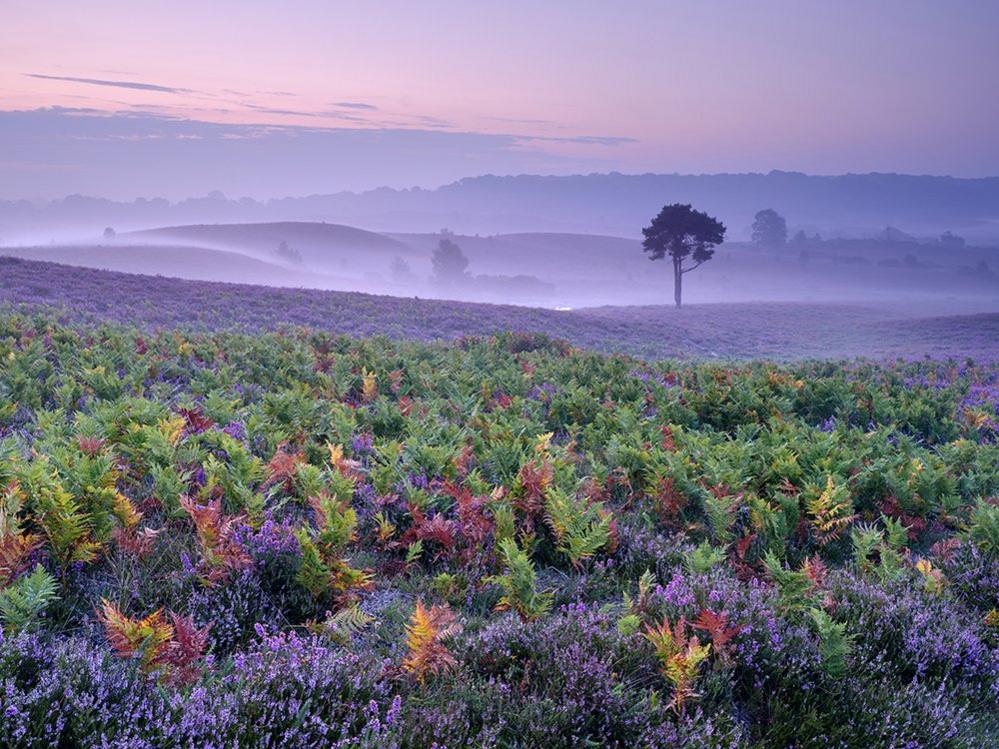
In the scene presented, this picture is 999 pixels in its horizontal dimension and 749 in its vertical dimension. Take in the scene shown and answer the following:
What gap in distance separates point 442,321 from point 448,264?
124m

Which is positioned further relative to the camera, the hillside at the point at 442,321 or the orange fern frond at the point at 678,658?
the hillside at the point at 442,321

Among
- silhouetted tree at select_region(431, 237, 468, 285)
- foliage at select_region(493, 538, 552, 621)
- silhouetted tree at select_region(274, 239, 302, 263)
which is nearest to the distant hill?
silhouetted tree at select_region(274, 239, 302, 263)

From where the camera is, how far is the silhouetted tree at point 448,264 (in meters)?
159

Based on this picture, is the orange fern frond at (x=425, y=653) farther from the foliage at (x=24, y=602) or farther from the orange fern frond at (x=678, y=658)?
the foliage at (x=24, y=602)

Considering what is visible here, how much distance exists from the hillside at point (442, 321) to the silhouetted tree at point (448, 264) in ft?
335

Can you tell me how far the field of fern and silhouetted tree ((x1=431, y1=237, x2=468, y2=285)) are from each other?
503 ft

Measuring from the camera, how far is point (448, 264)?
159m

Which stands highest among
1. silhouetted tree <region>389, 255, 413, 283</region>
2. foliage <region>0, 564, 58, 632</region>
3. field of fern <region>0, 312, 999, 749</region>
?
foliage <region>0, 564, 58, 632</region>

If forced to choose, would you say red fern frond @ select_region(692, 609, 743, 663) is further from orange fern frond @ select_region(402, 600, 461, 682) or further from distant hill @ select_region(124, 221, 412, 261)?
distant hill @ select_region(124, 221, 412, 261)

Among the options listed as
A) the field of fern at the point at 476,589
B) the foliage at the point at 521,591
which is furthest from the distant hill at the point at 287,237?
the foliage at the point at 521,591

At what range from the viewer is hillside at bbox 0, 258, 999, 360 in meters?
27.9

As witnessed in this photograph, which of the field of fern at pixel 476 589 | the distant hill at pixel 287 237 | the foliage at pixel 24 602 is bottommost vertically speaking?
the field of fern at pixel 476 589

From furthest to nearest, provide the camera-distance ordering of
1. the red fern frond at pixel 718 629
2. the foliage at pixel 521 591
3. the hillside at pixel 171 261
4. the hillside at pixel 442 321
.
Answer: the hillside at pixel 171 261
the hillside at pixel 442 321
the foliage at pixel 521 591
the red fern frond at pixel 718 629

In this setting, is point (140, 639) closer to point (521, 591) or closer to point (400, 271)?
point (521, 591)
